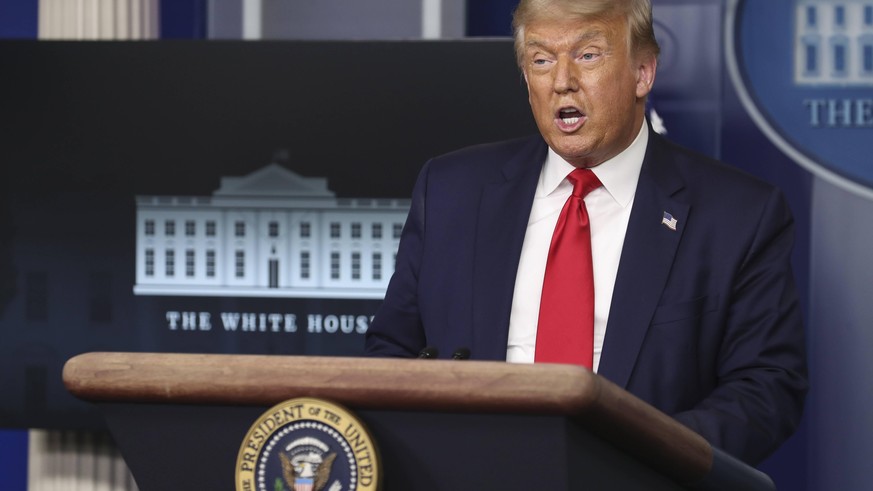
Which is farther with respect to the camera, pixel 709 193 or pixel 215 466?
pixel 709 193

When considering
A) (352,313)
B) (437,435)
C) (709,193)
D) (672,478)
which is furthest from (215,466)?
(352,313)

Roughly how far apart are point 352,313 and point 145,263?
1.86ft

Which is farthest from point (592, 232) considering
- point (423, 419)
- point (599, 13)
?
point (423, 419)

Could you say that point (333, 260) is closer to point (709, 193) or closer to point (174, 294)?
point (174, 294)

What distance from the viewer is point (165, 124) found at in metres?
3.27

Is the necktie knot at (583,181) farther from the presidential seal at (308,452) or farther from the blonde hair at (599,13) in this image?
the presidential seal at (308,452)

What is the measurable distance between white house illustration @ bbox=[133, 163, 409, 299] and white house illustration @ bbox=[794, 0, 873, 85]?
1.08 metres

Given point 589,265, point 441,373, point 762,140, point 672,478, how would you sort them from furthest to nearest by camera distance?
point 762,140 → point 589,265 → point 672,478 → point 441,373

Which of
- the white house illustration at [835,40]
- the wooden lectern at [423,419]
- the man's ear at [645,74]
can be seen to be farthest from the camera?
the white house illustration at [835,40]

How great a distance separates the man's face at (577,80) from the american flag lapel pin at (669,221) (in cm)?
15

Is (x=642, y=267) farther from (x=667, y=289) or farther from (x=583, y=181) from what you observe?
(x=583, y=181)

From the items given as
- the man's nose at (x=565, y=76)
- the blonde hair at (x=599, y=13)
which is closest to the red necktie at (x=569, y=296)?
the man's nose at (x=565, y=76)

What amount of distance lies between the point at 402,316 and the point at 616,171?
16.9 inches

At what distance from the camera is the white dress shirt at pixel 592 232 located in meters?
1.93
